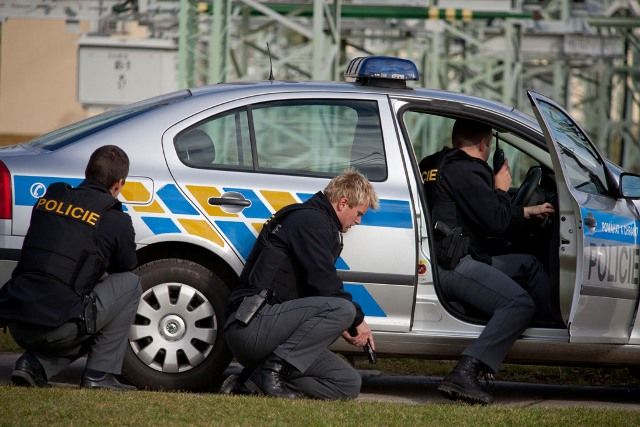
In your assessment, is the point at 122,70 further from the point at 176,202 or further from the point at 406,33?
the point at 406,33

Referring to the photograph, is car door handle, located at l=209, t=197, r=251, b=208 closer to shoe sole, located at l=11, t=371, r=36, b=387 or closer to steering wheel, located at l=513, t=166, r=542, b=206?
shoe sole, located at l=11, t=371, r=36, b=387

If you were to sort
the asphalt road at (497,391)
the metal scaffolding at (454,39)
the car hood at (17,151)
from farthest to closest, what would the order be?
the metal scaffolding at (454,39) → the asphalt road at (497,391) → the car hood at (17,151)

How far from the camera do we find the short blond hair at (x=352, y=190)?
6062 mm

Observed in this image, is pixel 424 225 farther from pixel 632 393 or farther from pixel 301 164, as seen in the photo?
pixel 632 393

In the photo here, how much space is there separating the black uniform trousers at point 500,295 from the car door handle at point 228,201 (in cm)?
104

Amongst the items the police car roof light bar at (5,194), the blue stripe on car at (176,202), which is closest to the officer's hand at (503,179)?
the blue stripe on car at (176,202)

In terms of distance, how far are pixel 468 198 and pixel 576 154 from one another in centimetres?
59

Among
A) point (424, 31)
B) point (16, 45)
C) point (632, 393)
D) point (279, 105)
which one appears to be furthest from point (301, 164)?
point (16, 45)

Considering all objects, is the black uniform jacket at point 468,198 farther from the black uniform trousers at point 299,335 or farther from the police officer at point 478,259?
the black uniform trousers at point 299,335

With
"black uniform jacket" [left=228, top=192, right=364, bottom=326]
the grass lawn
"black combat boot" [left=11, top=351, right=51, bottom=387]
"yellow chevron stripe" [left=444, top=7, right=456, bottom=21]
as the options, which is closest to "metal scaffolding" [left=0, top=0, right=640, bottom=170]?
"yellow chevron stripe" [left=444, top=7, right=456, bottom=21]

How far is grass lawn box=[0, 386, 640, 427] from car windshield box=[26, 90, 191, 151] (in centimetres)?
127

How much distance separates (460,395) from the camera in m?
6.30

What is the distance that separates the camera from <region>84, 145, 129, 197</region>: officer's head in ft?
19.8

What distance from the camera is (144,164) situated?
20.9ft
